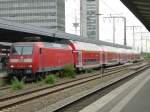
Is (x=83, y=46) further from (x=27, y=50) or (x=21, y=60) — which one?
(x=21, y=60)

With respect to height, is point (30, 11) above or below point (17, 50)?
above

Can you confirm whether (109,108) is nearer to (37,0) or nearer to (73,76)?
(73,76)

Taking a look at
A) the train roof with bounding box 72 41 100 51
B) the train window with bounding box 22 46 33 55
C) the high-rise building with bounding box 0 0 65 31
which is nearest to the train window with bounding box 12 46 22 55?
the train window with bounding box 22 46 33 55

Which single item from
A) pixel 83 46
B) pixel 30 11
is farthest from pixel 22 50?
pixel 30 11

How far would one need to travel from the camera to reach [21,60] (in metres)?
31.3

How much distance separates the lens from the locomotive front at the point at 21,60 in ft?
102

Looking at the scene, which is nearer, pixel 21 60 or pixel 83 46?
pixel 21 60

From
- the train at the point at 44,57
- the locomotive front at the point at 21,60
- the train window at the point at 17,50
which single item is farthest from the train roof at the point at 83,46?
the locomotive front at the point at 21,60

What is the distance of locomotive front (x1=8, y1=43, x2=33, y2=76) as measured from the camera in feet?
102

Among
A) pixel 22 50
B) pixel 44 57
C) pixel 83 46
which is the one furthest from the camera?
pixel 83 46

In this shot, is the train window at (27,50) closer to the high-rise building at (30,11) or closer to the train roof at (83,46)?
the train roof at (83,46)

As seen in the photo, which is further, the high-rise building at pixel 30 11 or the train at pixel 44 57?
the high-rise building at pixel 30 11

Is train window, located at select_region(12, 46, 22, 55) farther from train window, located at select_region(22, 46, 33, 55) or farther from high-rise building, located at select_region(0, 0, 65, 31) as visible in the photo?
high-rise building, located at select_region(0, 0, 65, 31)

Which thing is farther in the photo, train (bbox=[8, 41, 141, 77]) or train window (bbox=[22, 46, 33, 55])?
train window (bbox=[22, 46, 33, 55])
